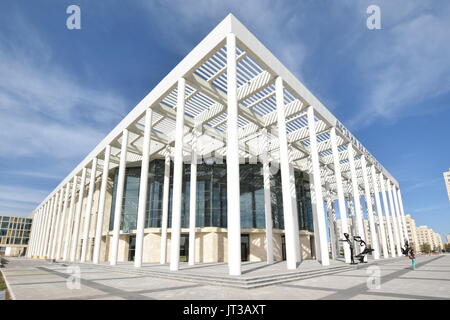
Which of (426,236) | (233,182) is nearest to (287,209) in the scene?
(233,182)

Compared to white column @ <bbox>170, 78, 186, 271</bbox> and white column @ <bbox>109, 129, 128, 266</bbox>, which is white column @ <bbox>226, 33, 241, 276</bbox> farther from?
white column @ <bbox>109, 129, 128, 266</bbox>

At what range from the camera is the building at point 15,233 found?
79.7 m

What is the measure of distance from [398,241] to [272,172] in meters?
18.8

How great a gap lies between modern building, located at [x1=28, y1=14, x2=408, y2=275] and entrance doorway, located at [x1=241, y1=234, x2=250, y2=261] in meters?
0.10

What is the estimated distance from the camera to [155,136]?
838 inches

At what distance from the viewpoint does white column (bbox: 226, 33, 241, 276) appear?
954 centimetres

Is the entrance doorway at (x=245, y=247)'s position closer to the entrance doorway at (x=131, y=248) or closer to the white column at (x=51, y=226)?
the entrance doorway at (x=131, y=248)

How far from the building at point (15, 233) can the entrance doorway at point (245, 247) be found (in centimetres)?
8616

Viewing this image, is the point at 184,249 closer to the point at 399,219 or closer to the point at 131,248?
the point at 131,248

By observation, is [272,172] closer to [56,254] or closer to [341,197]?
[341,197]

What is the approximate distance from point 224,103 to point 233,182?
25.2 ft

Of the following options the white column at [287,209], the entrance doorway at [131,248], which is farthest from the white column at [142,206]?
the entrance doorway at [131,248]
